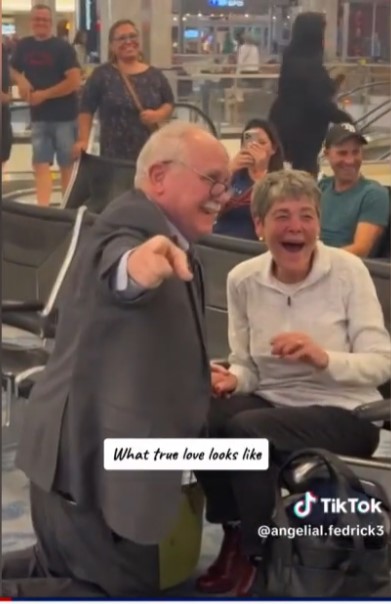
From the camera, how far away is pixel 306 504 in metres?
2.68

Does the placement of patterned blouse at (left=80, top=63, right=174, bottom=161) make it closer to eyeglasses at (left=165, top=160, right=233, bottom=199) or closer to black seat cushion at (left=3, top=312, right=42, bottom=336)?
eyeglasses at (left=165, top=160, right=233, bottom=199)

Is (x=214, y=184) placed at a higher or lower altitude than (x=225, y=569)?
higher

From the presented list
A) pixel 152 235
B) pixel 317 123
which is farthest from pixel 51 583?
pixel 317 123

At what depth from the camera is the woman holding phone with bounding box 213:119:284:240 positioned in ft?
8.48

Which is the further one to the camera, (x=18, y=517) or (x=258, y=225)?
(x=18, y=517)

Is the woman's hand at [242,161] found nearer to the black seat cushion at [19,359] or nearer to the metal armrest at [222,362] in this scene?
the metal armrest at [222,362]

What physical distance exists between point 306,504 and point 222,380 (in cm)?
31

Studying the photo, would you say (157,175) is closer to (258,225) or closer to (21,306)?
(258,225)

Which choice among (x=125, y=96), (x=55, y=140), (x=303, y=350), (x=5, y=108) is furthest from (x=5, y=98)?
(x=303, y=350)

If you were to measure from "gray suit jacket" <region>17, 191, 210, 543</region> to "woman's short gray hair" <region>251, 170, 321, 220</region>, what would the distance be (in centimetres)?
21

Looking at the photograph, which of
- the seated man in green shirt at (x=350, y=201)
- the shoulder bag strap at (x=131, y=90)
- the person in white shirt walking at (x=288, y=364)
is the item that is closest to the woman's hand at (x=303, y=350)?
the person in white shirt walking at (x=288, y=364)

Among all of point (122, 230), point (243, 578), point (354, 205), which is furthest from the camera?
point (243, 578)

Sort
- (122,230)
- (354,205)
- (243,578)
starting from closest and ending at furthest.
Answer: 1. (122,230)
2. (354,205)
3. (243,578)

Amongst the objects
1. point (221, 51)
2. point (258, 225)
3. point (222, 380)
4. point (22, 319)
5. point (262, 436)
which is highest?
point (221, 51)
